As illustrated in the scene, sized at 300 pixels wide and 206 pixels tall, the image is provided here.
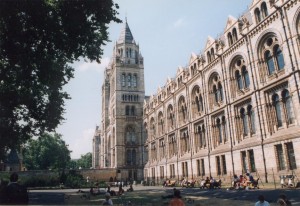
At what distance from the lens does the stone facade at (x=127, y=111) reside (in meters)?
70.6

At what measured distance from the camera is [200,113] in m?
41.9

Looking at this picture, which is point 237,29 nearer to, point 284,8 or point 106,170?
point 284,8

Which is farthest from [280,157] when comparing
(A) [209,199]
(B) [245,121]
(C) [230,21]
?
(C) [230,21]

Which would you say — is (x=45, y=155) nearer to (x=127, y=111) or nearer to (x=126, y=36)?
(x=127, y=111)

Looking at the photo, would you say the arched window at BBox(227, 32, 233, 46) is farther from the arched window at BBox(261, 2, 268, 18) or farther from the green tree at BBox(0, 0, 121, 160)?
the green tree at BBox(0, 0, 121, 160)

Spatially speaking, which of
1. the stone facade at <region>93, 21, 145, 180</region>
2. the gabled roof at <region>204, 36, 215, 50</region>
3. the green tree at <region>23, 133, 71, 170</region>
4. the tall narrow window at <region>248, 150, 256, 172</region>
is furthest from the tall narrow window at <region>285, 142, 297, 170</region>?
the green tree at <region>23, 133, 71, 170</region>

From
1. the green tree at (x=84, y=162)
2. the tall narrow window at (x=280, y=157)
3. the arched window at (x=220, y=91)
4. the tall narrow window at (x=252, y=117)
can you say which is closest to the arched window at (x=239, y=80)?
the tall narrow window at (x=252, y=117)

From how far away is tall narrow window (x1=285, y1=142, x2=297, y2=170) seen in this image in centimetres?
2548

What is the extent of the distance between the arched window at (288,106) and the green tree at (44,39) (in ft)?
56.6

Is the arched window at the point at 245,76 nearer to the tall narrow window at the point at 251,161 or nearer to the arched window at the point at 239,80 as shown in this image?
the arched window at the point at 239,80

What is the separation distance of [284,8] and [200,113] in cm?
1911

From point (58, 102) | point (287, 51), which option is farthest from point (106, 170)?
point (287, 51)

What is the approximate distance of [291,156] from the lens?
2575 cm

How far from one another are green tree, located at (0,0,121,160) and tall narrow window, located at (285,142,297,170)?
18.2 meters
